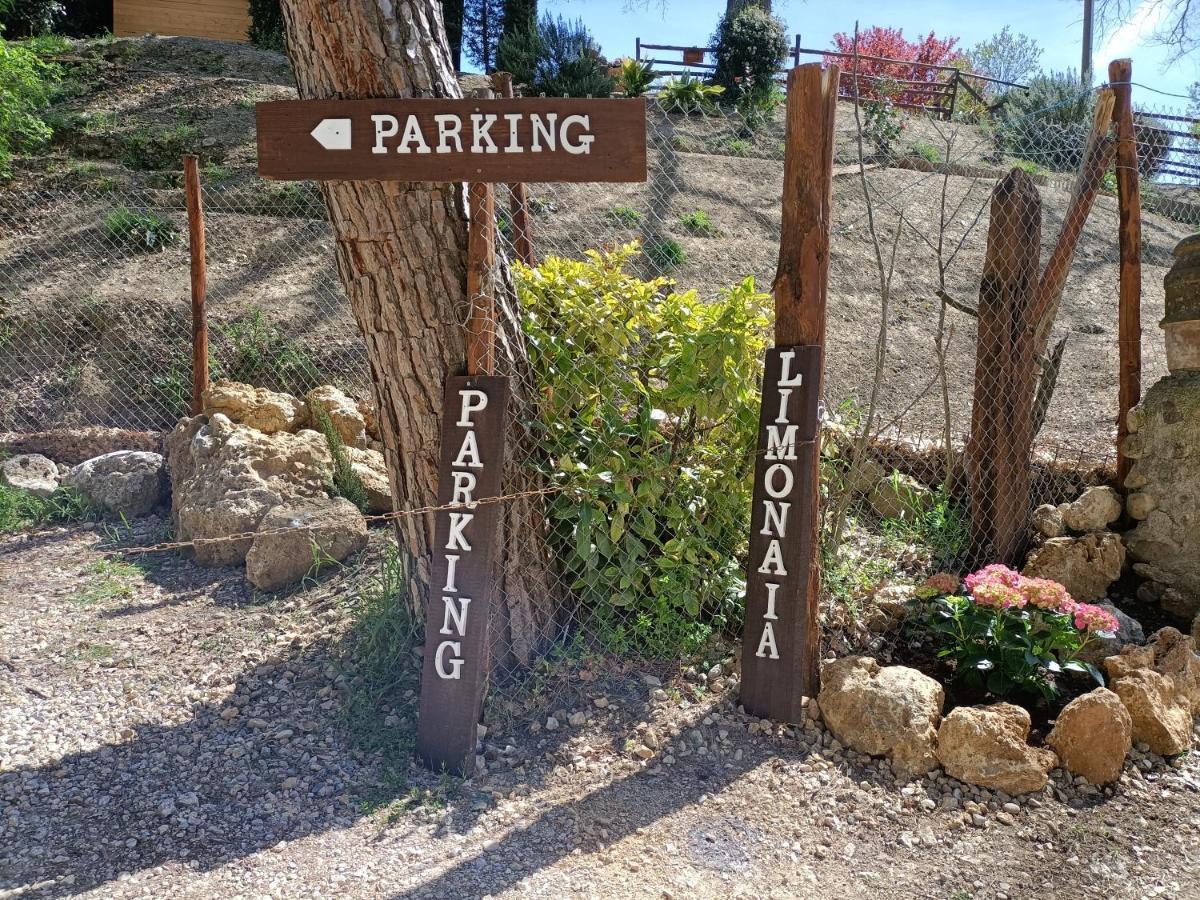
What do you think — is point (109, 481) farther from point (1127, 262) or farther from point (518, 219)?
point (1127, 262)

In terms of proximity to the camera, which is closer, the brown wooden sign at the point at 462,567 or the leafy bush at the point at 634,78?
the brown wooden sign at the point at 462,567

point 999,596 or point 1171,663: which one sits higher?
point 999,596

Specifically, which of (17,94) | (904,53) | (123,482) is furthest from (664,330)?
(904,53)

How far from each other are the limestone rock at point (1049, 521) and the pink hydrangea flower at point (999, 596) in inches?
45.8

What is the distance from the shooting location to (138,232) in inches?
317

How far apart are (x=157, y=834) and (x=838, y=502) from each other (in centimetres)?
302

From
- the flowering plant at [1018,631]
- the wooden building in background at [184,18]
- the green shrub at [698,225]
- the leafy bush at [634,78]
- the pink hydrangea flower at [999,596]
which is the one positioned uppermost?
the wooden building in background at [184,18]

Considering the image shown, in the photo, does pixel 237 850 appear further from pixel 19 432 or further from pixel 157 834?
pixel 19 432

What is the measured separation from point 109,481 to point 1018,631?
4.73 meters

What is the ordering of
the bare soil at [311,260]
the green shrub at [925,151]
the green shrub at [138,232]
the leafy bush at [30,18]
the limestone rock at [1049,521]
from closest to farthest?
the limestone rock at [1049,521] < the bare soil at [311,260] < the green shrub at [138,232] < the green shrub at [925,151] < the leafy bush at [30,18]

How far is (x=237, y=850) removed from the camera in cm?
278

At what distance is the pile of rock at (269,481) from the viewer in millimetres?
4430

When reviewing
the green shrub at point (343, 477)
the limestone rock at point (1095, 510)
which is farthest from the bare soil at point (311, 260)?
the green shrub at point (343, 477)

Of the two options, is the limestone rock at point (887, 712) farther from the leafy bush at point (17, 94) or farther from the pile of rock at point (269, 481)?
the leafy bush at point (17, 94)
